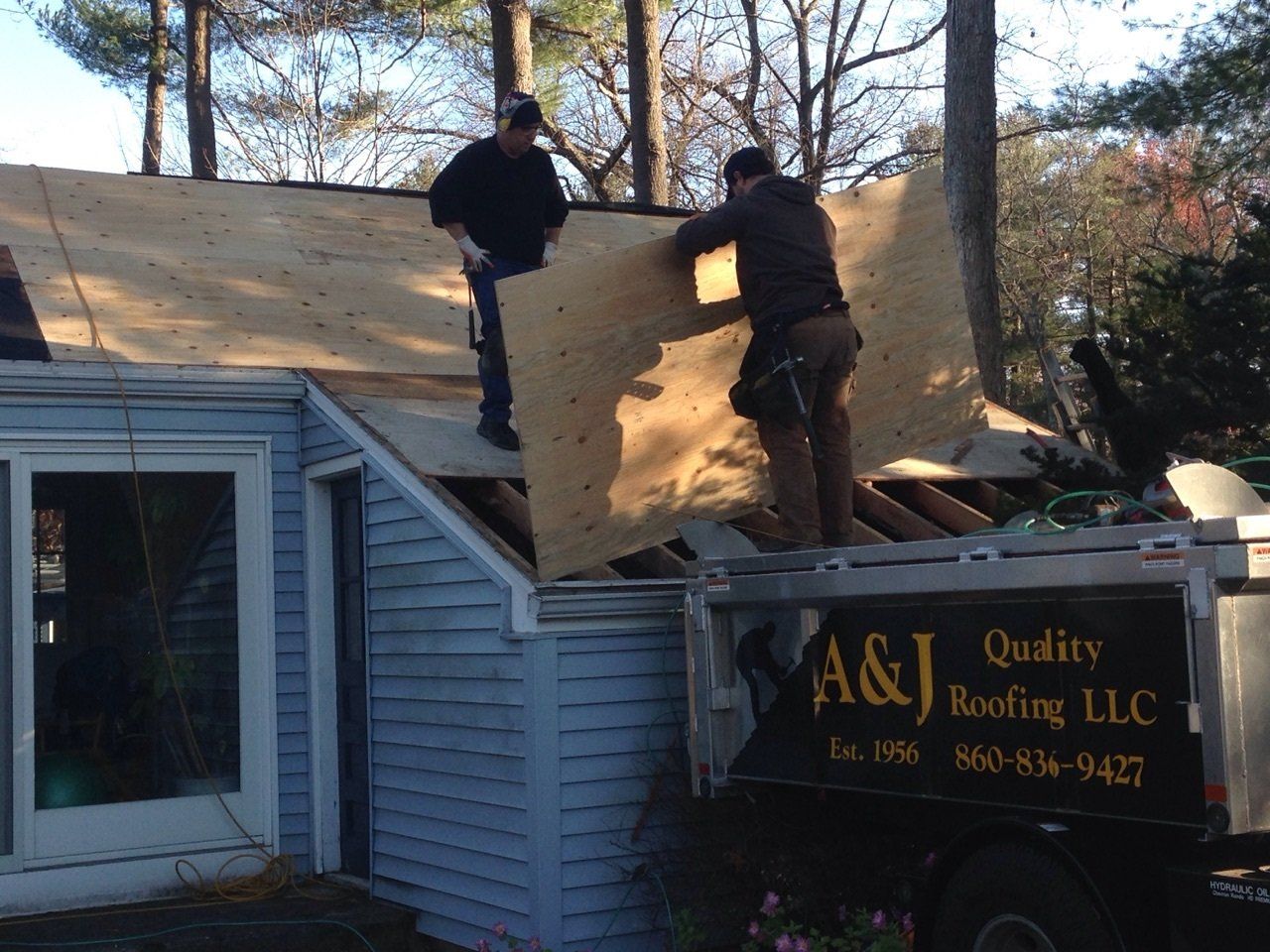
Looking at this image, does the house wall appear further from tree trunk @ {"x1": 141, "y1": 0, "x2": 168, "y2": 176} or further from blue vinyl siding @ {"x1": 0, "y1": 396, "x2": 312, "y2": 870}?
tree trunk @ {"x1": 141, "y1": 0, "x2": 168, "y2": 176}

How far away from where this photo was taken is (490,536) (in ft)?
20.2

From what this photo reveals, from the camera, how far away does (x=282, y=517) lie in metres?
7.66

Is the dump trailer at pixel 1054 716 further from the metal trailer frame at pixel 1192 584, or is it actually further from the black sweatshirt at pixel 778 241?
the black sweatshirt at pixel 778 241

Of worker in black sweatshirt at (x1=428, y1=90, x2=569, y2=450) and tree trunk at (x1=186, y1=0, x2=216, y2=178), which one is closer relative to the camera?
worker in black sweatshirt at (x1=428, y1=90, x2=569, y2=450)

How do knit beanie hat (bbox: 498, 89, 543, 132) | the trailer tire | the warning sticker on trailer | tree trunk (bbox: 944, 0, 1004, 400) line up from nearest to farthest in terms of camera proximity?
the warning sticker on trailer < the trailer tire < knit beanie hat (bbox: 498, 89, 543, 132) < tree trunk (bbox: 944, 0, 1004, 400)

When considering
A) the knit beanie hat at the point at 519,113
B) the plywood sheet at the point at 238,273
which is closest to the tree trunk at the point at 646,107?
the plywood sheet at the point at 238,273

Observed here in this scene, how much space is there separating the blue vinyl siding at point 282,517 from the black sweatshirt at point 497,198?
4.84 ft

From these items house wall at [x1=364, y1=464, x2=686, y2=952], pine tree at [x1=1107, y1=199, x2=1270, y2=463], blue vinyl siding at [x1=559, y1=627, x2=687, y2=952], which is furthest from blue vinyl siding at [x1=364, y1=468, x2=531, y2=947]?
pine tree at [x1=1107, y1=199, x2=1270, y2=463]

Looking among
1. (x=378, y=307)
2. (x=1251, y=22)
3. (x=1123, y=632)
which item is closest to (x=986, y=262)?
(x=1251, y=22)

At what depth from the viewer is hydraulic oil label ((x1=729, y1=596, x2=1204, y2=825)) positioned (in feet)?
12.3

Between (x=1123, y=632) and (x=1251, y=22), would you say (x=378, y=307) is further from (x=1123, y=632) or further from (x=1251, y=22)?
(x=1251, y=22)

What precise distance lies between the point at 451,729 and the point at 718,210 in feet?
8.82

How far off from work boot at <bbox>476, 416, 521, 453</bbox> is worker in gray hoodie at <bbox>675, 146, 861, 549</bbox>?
1.42 m

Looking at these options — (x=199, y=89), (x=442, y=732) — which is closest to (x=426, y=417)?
(x=442, y=732)
